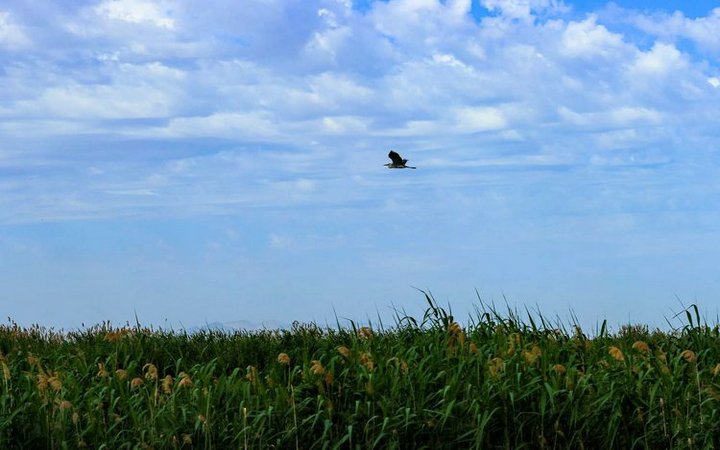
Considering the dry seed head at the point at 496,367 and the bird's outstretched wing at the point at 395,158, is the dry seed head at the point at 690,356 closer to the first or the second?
the dry seed head at the point at 496,367

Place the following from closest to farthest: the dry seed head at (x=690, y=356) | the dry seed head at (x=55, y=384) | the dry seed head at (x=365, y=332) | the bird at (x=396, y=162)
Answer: the dry seed head at (x=55, y=384)
the dry seed head at (x=690, y=356)
the dry seed head at (x=365, y=332)
the bird at (x=396, y=162)

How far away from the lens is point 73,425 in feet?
22.1

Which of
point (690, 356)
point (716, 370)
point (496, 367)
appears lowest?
point (716, 370)

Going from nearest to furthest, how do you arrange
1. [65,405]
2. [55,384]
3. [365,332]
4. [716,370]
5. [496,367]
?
[65,405] → [55,384] → [496,367] → [716,370] → [365,332]

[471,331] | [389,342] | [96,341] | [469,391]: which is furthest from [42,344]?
[469,391]

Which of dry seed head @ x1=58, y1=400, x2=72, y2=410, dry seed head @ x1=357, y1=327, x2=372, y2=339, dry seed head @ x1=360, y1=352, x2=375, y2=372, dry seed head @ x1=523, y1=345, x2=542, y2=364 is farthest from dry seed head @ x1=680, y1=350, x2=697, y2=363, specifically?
dry seed head @ x1=58, y1=400, x2=72, y2=410

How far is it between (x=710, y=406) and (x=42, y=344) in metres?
8.44

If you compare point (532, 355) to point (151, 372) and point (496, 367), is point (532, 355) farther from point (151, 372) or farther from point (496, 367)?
point (151, 372)

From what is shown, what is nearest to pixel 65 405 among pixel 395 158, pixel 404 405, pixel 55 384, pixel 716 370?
pixel 55 384

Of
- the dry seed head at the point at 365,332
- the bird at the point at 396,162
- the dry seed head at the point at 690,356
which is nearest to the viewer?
the dry seed head at the point at 690,356

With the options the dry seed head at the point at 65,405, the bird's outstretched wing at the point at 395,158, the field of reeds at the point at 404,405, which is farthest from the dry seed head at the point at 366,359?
the bird's outstretched wing at the point at 395,158

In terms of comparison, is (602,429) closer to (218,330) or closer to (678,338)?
(678,338)

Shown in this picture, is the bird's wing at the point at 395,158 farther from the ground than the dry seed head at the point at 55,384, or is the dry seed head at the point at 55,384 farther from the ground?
the bird's wing at the point at 395,158

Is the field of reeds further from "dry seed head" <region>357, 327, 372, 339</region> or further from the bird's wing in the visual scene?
the bird's wing
